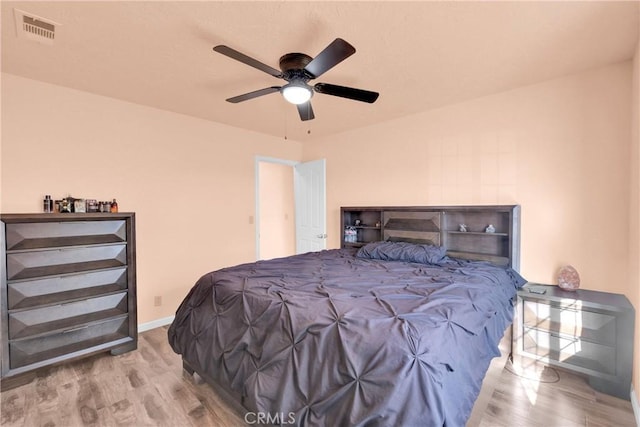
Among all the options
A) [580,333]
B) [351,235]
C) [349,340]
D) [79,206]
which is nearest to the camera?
[349,340]

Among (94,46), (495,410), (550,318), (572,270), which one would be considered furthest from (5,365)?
(572,270)

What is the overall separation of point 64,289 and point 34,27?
2.11m

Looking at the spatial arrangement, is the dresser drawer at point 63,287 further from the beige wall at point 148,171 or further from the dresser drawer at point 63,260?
the beige wall at point 148,171

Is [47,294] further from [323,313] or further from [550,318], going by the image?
[550,318]

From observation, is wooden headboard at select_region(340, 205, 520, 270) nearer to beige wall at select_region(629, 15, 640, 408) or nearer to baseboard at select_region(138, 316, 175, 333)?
beige wall at select_region(629, 15, 640, 408)

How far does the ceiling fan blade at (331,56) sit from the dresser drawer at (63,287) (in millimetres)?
2598

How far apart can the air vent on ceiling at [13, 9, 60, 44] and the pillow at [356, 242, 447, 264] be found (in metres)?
3.18

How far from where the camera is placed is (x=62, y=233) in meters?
2.61

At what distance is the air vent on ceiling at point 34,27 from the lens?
1759 mm

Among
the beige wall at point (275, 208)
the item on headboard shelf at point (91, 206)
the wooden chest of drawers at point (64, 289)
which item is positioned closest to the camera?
the wooden chest of drawers at point (64, 289)

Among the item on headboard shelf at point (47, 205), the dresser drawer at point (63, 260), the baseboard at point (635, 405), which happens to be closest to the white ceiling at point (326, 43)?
the item on headboard shelf at point (47, 205)

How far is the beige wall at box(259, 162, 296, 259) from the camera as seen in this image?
6.05 m

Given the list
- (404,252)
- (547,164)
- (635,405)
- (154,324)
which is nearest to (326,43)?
(404,252)

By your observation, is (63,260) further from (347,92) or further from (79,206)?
(347,92)
